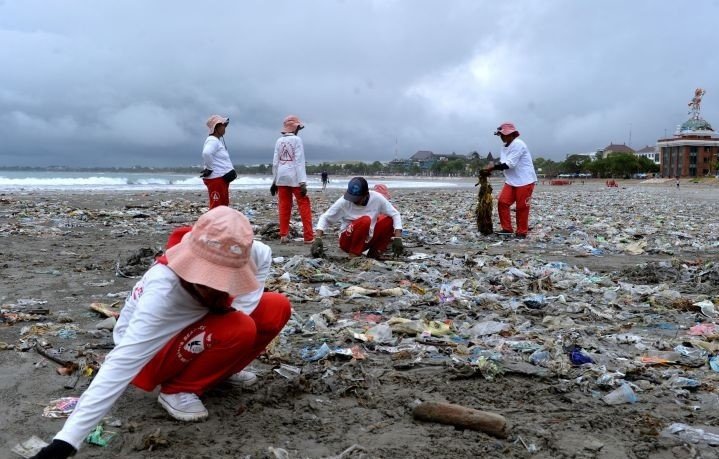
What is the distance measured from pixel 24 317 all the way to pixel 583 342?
3962 mm

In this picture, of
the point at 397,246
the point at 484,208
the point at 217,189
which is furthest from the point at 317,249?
the point at 484,208

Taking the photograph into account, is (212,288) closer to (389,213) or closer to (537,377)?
(537,377)

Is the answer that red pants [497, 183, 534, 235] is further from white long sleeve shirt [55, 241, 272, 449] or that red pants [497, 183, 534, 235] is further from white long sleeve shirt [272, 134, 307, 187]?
white long sleeve shirt [55, 241, 272, 449]

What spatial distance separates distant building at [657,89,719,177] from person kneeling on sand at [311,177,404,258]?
91.8 m

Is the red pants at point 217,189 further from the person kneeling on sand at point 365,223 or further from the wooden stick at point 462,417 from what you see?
the wooden stick at point 462,417

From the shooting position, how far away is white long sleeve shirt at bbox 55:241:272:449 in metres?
2.03

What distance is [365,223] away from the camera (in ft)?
21.4

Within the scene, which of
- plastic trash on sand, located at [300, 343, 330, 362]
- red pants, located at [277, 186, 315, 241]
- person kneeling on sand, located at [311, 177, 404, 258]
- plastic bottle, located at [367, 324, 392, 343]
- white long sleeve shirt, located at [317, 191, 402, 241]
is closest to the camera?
plastic trash on sand, located at [300, 343, 330, 362]

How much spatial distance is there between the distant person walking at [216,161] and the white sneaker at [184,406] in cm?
566

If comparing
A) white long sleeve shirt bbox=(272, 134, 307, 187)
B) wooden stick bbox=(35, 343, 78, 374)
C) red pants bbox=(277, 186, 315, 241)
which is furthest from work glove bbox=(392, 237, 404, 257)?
wooden stick bbox=(35, 343, 78, 374)

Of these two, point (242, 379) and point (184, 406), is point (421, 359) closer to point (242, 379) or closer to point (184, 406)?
point (242, 379)

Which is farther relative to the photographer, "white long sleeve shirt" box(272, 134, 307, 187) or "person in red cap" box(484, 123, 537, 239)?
"person in red cap" box(484, 123, 537, 239)

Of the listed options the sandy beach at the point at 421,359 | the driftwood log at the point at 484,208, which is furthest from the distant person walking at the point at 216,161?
the driftwood log at the point at 484,208

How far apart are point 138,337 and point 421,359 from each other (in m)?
1.77
